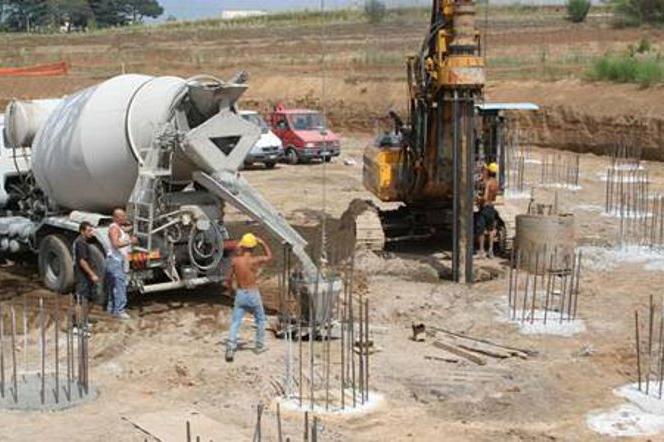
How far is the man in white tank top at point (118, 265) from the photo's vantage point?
1315cm

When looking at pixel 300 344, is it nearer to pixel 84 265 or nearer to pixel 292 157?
pixel 84 265

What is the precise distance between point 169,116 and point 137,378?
397 cm

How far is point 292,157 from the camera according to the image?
1281 inches

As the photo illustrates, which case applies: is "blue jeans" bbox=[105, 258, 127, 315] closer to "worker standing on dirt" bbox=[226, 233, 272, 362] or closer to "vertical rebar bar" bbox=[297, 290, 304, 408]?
"worker standing on dirt" bbox=[226, 233, 272, 362]

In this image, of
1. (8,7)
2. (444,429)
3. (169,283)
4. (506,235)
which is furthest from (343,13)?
(8,7)

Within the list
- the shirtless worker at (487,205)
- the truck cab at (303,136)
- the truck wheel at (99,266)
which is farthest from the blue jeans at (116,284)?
the truck cab at (303,136)

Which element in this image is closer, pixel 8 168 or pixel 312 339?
pixel 312 339

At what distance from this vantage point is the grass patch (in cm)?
3353

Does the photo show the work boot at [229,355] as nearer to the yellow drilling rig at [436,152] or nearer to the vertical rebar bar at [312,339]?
the vertical rebar bar at [312,339]

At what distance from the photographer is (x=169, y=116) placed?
13.5 metres

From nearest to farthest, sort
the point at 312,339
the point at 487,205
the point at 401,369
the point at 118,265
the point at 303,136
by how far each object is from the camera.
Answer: the point at 401,369, the point at 312,339, the point at 118,265, the point at 487,205, the point at 303,136

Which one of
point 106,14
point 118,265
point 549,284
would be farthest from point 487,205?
point 106,14

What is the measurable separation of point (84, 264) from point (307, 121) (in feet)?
66.7

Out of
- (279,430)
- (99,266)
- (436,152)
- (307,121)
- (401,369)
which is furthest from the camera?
(307,121)
